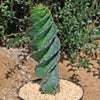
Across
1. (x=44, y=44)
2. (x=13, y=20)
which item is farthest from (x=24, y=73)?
(x=44, y=44)

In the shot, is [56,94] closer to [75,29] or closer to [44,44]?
[44,44]

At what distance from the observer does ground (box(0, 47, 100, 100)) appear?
333 cm

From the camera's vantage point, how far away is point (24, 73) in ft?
11.9

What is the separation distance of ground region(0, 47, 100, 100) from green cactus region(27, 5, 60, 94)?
3.01ft

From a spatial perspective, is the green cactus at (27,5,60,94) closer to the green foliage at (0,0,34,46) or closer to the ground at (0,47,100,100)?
the ground at (0,47,100,100)

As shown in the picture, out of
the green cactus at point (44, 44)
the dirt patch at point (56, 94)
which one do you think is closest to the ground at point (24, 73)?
the dirt patch at point (56, 94)

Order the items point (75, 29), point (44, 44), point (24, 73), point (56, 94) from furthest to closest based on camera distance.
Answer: point (75, 29), point (24, 73), point (56, 94), point (44, 44)

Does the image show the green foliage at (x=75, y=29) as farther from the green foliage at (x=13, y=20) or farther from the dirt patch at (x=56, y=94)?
the dirt patch at (x=56, y=94)

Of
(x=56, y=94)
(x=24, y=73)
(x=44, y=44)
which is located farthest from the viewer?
(x=24, y=73)

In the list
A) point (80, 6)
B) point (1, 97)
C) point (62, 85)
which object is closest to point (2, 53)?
point (1, 97)

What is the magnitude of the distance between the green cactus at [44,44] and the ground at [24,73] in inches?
36.1

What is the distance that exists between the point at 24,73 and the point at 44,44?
138cm

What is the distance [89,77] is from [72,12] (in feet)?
4.10

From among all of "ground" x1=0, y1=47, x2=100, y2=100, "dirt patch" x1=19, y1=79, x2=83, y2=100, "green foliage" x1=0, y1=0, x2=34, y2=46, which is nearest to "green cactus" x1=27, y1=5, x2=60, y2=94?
"dirt patch" x1=19, y1=79, x2=83, y2=100
